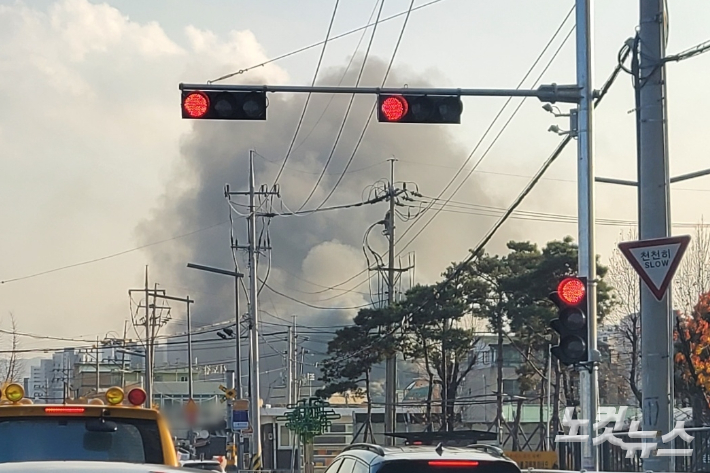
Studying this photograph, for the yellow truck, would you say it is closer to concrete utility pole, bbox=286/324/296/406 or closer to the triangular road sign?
the triangular road sign

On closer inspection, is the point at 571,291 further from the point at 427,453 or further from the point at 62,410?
the point at 62,410

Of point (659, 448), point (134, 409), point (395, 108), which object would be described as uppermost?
point (395, 108)

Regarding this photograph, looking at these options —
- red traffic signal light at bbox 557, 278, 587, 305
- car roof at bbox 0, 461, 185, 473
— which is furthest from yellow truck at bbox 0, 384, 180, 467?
red traffic signal light at bbox 557, 278, 587, 305

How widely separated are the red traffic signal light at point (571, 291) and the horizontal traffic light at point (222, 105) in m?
4.44

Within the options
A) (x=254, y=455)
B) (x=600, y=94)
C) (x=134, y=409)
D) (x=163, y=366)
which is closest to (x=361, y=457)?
(x=134, y=409)

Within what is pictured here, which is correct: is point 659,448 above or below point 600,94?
below

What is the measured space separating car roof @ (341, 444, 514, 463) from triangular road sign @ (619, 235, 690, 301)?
3071 millimetres

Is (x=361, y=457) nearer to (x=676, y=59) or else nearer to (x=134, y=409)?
(x=134, y=409)

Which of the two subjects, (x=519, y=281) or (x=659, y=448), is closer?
(x=659, y=448)

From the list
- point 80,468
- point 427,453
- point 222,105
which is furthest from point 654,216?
point 80,468

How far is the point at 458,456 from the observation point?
8125 mm

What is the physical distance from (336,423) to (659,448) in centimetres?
6291

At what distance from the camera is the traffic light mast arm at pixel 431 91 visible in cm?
1355

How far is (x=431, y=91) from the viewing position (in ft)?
→ 45.1
